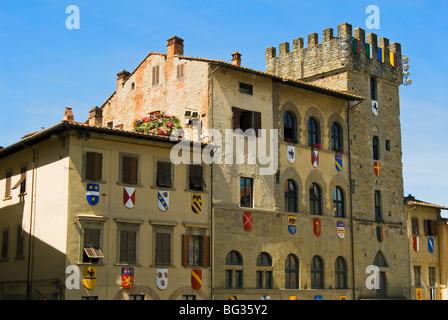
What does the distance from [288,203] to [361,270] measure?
5.64 metres

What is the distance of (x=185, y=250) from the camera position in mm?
27281

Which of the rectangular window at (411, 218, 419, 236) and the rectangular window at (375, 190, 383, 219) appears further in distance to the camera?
the rectangular window at (411, 218, 419, 236)

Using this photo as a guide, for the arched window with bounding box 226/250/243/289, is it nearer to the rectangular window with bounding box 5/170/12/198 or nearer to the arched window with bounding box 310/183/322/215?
the arched window with bounding box 310/183/322/215

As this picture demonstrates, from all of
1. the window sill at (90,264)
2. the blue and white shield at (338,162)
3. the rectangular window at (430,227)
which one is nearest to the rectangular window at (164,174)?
the window sill at (90,264)

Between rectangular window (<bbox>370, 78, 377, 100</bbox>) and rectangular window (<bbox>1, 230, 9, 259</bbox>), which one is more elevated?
rectangular window (<bbox>370, 78, 377, 100</bbox>)

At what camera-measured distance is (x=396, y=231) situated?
37.2 m

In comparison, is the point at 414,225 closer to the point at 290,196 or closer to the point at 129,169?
the point at 290,196

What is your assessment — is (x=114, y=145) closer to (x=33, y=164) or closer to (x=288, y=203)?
(x=33, y=164)

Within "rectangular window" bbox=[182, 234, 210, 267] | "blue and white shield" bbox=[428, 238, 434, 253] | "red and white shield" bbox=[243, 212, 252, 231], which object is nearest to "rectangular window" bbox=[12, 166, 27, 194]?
"rectangular window" bbox=[182, 234, 210, 267]

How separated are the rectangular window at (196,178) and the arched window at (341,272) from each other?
8.88 meters

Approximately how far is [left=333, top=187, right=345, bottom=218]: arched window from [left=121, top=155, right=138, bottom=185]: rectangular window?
11.6 m

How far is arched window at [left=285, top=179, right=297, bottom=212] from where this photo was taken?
31.9m

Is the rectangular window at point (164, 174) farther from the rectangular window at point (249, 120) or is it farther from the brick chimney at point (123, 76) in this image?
the brick chimney at point (123, 76)
